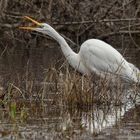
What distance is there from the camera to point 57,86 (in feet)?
32.9

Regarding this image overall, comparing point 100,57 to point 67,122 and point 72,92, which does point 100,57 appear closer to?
point 72,92

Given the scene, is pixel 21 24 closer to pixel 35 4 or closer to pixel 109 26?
pixel 35 4

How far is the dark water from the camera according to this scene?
750 cm

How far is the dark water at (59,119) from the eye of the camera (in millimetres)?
7503

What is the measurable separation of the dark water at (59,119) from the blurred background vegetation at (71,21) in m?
8.53

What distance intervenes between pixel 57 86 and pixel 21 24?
9.74 metres

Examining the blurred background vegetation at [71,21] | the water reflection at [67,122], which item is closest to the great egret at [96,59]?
the water reflection at [67,122]

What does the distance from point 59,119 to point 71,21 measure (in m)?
11.3

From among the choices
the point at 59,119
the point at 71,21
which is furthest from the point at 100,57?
the point at 71,21

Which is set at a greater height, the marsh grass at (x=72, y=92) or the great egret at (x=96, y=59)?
the great egret at (x=96, y=59)

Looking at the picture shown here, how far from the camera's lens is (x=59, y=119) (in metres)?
8.57

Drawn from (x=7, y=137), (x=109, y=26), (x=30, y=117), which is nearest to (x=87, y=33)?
(x=109, y=26)

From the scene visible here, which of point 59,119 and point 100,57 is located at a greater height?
point 100,57

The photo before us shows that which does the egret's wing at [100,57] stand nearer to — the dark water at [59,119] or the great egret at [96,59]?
the great egret at [96,59]
